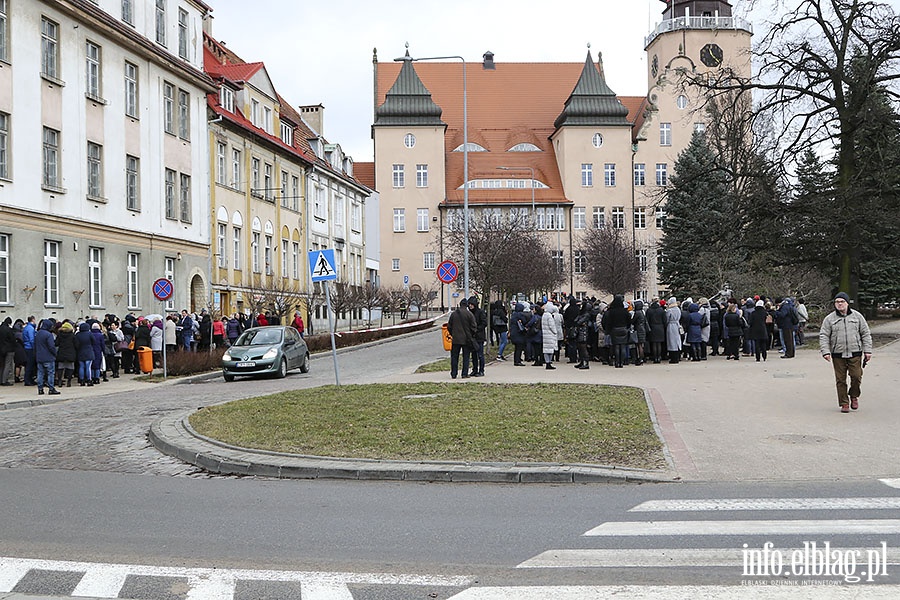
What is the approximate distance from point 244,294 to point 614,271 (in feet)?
111

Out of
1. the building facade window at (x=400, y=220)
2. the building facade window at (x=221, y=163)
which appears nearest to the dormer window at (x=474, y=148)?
the building facade window at (x=400, y=220)

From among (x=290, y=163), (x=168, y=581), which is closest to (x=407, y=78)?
(x=290, y=163)

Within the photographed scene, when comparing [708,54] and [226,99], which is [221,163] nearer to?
[226,99]

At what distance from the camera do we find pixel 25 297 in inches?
1135

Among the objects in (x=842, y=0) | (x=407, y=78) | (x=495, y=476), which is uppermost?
(x=407, y=78)

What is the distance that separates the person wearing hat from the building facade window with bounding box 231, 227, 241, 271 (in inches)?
1377

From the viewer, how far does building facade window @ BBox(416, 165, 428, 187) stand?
8875cm

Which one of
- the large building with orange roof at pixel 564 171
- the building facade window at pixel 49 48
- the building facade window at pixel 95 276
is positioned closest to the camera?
the building facade window at pixel 49 48

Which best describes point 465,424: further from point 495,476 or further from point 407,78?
point 407,78

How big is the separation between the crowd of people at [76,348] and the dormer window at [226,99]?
56.5 feet

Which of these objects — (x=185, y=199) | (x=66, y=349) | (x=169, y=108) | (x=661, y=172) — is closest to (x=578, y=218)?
(x=661, y=172)

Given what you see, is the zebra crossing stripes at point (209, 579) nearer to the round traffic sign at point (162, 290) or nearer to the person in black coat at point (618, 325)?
the person in black coat at point (618, 325)

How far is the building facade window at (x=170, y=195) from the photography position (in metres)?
38.9

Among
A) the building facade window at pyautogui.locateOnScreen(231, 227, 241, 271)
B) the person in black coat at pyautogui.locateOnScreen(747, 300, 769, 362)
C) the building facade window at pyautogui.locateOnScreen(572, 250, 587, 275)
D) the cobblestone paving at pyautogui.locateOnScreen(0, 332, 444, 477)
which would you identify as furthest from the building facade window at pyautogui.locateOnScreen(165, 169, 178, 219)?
the building facade window at pyautogui.locateOnScreen(572, 250, 587, 275)
